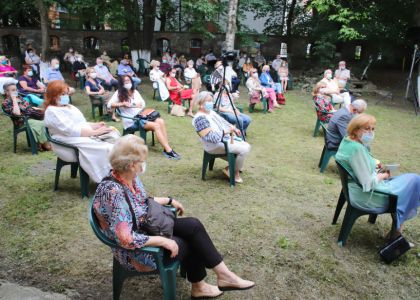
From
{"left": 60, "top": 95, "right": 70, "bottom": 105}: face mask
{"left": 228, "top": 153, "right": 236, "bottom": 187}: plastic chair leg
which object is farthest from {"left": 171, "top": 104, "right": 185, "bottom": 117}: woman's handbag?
{"left": 60, "top": 95, "right": 70, "bottom": 105}: face mask

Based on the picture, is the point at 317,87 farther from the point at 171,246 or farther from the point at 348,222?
the point at 171,246

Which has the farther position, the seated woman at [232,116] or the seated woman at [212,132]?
the seated woman at [232,116]

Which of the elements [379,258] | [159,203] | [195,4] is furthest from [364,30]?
[159,203]

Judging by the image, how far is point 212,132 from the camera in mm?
4086

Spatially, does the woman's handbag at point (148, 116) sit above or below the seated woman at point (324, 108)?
below

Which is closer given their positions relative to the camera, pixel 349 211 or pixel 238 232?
pixel 349 211

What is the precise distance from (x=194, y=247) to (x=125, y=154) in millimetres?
699

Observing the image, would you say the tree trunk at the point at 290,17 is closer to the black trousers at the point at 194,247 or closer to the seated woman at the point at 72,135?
the seated woman at the point at 72,135

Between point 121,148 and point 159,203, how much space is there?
1.77 feet

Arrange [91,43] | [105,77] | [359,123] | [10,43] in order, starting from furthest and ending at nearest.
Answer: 1. [91,43]
2. [10,43]
3. [105,77]
4. [359,123]

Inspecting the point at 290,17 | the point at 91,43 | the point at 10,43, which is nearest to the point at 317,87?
the point at 290,17

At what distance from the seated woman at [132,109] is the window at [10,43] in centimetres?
1695

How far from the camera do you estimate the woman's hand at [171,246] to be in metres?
2.03

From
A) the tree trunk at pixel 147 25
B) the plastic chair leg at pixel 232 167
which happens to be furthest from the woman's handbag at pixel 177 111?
the tree trunk at pixel 147 25
